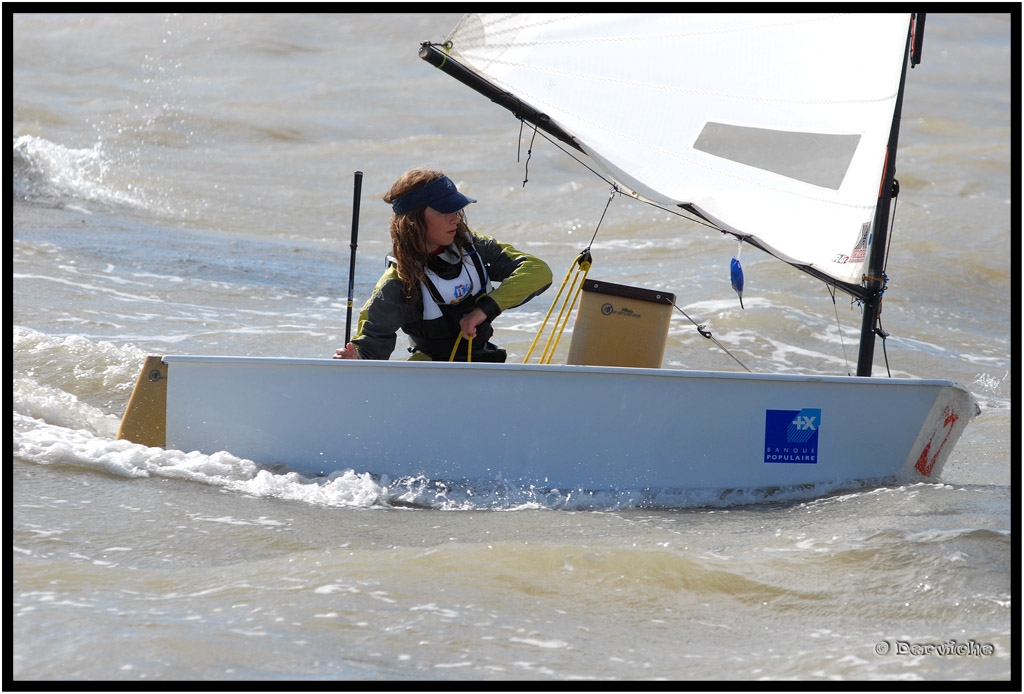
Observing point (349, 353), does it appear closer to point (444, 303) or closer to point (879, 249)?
point (444, 303)

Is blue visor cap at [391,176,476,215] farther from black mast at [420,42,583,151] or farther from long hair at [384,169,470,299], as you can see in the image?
black mast at [420,42,583,151]

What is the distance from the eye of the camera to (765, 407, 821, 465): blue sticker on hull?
333 cm

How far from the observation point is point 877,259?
3.78m

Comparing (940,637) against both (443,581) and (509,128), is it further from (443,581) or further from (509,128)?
(509,128)

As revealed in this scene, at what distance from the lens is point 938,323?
282 inches

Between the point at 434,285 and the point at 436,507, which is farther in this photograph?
the point at 434,285

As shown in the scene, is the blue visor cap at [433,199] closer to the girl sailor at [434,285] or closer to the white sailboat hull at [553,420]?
the girl sailor at [434,285]

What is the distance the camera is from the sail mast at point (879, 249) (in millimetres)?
3732

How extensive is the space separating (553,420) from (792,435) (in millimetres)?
769

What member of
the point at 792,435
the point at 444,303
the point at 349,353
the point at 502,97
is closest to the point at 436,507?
the point at 349,353

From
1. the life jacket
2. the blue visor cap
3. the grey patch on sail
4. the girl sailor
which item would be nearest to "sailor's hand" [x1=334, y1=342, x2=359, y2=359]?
the girl sailor

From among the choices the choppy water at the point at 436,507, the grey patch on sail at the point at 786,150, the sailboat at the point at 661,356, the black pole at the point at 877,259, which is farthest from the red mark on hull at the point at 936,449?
the grey patch on sail at the point at 786,150

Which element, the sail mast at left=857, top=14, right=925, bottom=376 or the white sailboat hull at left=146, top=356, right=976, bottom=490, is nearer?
the white sailboat hull at left=146, top=356, right=976, bottom=490

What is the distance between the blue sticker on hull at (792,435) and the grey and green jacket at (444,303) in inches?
34.9
